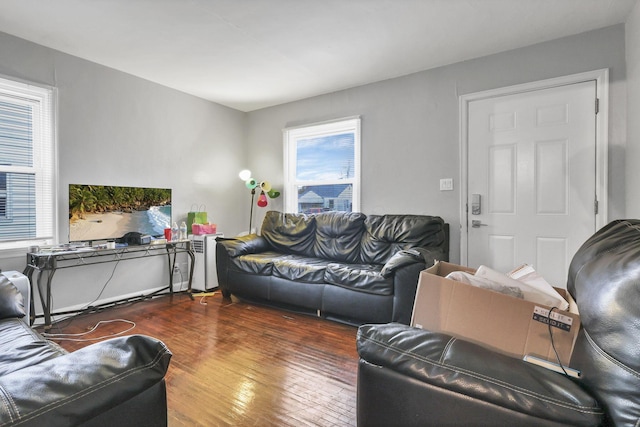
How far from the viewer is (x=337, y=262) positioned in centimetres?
351

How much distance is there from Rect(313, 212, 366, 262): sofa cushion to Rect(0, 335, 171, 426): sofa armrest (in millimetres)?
Answer: 2777

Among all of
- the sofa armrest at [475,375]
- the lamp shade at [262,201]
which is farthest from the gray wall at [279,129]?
the sofa armrest at [475,375]

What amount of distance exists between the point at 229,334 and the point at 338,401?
1254 mm

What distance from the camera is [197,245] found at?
4004 mm

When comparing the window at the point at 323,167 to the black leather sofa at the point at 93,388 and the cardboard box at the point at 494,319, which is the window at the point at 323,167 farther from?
the black leather sofa at the point at 93,388

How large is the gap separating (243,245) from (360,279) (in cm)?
157

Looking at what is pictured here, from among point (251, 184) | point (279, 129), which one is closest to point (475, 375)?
point (251, 184)

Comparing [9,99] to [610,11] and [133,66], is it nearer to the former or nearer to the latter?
[133,66]

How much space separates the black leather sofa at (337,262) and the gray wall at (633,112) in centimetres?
142

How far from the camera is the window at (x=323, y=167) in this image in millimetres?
4121

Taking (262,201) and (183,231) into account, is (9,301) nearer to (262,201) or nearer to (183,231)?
(183,231)

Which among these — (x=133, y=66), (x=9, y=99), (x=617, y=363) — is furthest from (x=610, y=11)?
(x=9, y=99)

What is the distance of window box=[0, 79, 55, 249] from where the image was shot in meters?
2.79

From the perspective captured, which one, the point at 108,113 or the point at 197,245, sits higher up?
the point at 108,113
